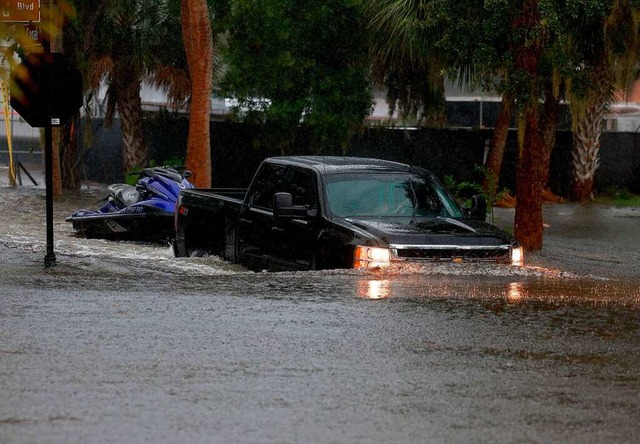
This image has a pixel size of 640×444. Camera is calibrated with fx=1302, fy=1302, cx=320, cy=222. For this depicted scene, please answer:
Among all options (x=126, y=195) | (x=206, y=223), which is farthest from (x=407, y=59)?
(x=206, y=223)

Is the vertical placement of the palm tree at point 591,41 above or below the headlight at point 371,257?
above

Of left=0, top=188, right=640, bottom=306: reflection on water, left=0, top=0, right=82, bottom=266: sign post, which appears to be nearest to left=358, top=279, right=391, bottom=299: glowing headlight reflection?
left=0, top=188, right=640, bottom=306: reflection on water

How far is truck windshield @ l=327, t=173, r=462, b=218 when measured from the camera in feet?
43.9

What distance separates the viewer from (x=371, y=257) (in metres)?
12.2

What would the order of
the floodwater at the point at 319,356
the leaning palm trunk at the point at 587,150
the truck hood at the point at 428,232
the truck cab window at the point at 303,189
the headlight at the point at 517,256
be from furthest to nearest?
the leaning palm trunk at the point at 587,150
the truck cab window at the point at 303,189
the headlight at the point at 517,256
the truck hood at the point at 428,232
the floodwater at the point at 319,356

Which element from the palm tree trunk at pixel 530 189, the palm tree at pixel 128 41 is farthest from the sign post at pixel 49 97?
the palm tree at pixel 128 41

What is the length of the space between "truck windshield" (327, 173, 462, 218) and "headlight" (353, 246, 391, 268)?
0.93m

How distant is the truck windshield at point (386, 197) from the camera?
527 inches

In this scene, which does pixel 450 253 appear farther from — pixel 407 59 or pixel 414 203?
pixel 407 59

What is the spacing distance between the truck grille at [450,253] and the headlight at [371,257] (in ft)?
0.27

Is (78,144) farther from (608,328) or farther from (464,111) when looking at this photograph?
(608,328)

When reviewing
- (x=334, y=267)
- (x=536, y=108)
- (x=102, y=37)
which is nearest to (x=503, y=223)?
(x=536, y=108)

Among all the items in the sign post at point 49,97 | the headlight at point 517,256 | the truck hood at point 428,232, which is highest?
the sign post at point 49,97

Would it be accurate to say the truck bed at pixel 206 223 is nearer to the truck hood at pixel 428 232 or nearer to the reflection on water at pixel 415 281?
the reflection on water at pixel 415 281
